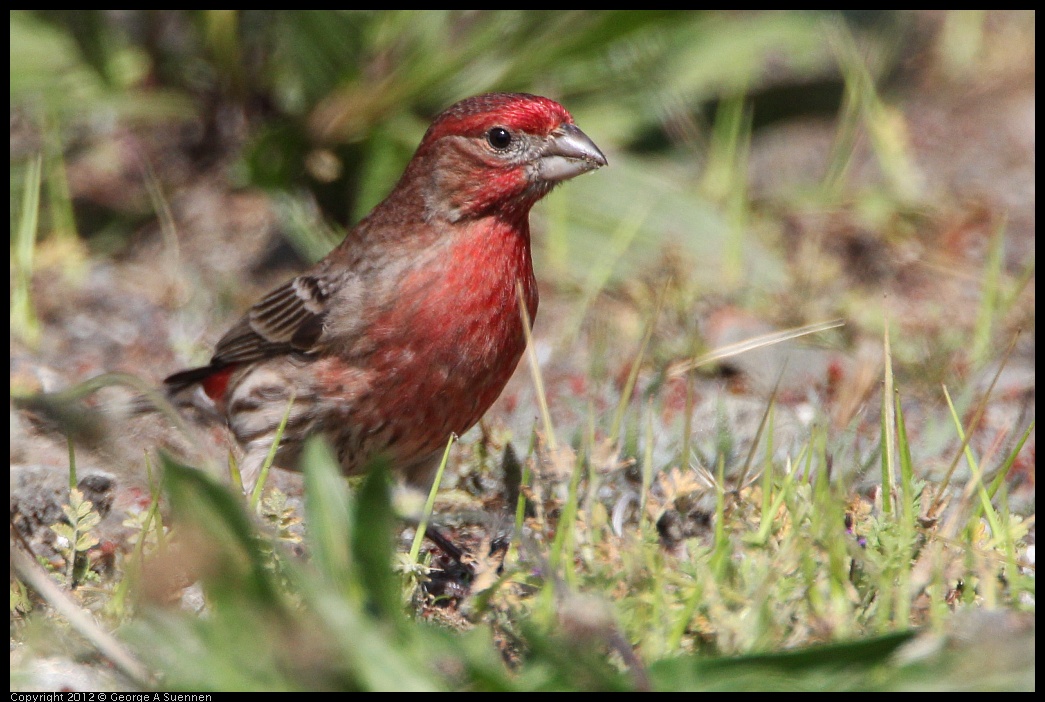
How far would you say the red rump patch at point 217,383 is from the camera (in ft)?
13.5

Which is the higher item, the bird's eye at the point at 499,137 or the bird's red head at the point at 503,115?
the bird's red head at the point at 503,115

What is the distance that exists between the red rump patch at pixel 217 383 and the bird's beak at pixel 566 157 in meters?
1.30

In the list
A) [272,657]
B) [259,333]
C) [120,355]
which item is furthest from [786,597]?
[120,355]

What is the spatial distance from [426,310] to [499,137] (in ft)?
1.95

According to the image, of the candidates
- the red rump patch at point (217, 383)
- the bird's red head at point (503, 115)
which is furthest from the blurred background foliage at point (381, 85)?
the bird's red head at point (503, 115)

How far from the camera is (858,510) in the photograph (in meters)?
2.77

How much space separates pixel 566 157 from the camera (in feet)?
11.7

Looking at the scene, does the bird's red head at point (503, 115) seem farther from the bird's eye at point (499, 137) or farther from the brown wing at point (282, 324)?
the brown wing at point (282, 324)

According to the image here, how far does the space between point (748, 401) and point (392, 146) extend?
2181 mm

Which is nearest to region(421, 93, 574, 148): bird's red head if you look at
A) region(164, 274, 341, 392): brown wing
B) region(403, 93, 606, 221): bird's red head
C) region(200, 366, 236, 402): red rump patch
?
region(403, 93, 606, 221): bird's red head

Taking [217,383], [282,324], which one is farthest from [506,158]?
[217,383]

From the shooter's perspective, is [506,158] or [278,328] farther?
[278,328]

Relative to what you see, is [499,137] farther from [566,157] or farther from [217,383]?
[217,383]

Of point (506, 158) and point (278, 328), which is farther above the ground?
point (506, 158)
